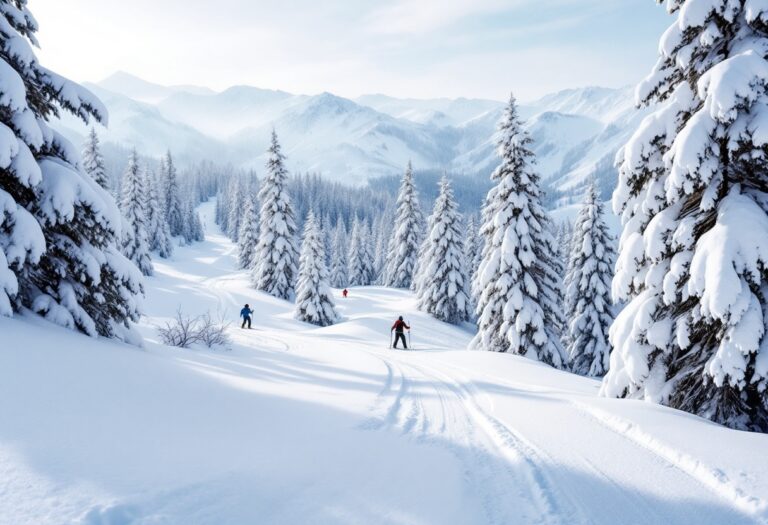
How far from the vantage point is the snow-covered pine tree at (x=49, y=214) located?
773 cm

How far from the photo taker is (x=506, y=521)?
391 centimetres

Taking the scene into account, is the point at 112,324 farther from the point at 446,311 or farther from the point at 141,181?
the point at 141,181

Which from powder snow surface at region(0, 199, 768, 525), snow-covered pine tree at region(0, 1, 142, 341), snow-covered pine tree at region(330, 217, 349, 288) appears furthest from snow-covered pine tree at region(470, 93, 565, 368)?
snow-covered pine tree at region(330, 217, 349, 288)

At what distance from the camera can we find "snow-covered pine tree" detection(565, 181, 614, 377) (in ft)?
94.8

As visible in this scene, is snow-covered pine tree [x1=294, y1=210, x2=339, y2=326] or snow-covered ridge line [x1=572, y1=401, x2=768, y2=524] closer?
snow-covered ridge line [x1=572, y1=401, x2=768, y2=524]

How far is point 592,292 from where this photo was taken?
95.9 ft

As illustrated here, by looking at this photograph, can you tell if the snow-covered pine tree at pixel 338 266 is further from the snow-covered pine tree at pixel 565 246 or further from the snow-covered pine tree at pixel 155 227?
the snow-covered pine tree at pixel 565 246

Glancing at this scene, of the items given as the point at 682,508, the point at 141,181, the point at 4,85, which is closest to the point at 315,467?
the point at 682,508

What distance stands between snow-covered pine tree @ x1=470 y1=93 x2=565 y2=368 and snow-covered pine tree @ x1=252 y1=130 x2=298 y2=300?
2299cm

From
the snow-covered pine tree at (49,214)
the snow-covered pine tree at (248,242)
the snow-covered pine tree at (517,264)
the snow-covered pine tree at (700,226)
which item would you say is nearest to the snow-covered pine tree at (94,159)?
the snow-covered pine tree at (248,242)

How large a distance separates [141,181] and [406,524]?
5785 cm

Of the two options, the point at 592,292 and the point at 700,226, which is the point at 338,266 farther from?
the point at 700,226

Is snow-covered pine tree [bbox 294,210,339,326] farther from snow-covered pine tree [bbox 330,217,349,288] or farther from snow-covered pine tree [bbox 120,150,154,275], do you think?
snow-covered pine tree [bbox 330,217,349,288]

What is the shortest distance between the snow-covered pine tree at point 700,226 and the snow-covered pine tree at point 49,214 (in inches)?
420
